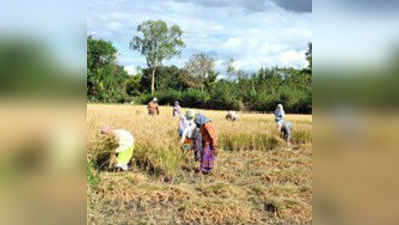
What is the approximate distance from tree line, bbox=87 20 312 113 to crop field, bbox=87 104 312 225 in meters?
27.8

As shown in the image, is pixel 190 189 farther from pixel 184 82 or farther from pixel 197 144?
pixel 184 82

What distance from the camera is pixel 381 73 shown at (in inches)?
37.2

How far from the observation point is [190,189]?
19.1 ft

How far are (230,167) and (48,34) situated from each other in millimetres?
7218

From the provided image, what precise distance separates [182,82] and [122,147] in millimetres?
47167

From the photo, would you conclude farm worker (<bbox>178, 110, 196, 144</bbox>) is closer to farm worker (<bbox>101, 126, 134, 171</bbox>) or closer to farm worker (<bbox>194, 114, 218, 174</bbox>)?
farm worker (<bbox>194, 114, 218, 174</bbox>)

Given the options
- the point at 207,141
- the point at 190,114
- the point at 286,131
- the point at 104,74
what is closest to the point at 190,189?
the point at 207,141

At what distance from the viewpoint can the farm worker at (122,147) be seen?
22.6 ft

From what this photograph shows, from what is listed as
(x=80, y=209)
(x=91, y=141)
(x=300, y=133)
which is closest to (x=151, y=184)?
(x=91, y=141)

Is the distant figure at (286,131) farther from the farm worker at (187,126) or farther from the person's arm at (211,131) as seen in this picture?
the person's arm at (211,131)

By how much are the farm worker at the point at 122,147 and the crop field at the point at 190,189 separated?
9.7 inches

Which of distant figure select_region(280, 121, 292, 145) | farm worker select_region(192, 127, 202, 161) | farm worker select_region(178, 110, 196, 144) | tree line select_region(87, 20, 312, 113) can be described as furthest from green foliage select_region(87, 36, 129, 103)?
farm worker select_region(192, 127, 202, 161)

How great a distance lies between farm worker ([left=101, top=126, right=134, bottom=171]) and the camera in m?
6.88

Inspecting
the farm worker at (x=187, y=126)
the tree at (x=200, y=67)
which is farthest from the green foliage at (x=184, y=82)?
the farm worker at (x=187, y=126)
